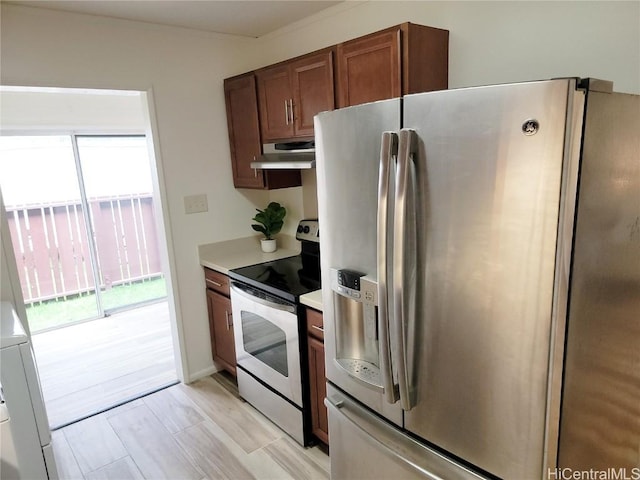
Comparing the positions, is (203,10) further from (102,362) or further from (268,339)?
(102,362)

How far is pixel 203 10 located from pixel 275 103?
63 centimetres

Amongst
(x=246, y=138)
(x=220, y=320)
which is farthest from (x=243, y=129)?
(x=220, y=320)

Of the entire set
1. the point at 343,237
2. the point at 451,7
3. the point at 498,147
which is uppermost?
the point at 451,7

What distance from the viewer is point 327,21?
7.98ft

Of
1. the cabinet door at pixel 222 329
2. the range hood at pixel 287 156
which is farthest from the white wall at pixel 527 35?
the cabinet door at pixel 222 329

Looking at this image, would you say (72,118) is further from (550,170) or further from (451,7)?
(550,170)

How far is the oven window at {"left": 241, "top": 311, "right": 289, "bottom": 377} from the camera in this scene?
90.0 inches

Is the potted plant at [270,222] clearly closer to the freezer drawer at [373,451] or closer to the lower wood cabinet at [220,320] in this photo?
the lower wood cabinet at [220,320]

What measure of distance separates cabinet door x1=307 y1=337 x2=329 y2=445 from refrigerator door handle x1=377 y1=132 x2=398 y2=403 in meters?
0.73

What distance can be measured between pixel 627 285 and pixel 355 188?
0.81 meters

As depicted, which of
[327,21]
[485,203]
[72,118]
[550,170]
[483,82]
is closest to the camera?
[550,170]

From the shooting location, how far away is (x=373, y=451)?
1.50m

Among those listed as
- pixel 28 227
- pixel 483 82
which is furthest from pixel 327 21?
pixel 28 227

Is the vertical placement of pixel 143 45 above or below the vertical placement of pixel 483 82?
above
